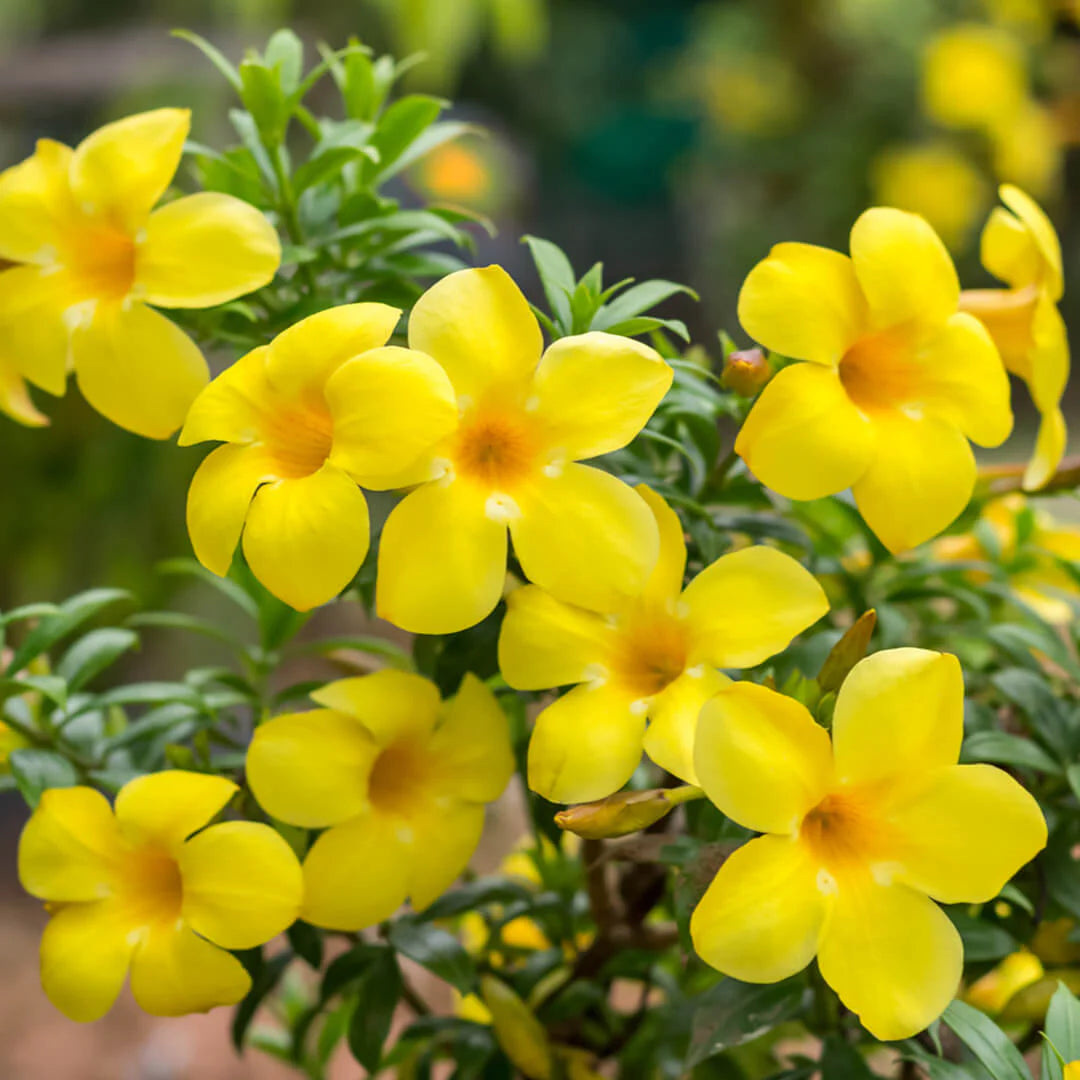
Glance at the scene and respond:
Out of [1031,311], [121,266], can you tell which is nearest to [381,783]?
[121,266]

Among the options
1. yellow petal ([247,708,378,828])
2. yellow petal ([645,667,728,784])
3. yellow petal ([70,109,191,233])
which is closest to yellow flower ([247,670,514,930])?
yellow petal ([247,708,378,828])

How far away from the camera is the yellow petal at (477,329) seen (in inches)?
15.8

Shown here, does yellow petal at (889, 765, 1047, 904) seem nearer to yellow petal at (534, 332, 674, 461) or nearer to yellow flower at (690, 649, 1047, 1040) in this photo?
yellow flower at (690, 649, 1047, 1040)

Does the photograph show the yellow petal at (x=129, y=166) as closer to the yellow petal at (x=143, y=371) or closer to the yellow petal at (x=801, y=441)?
the yellow petal at (x=143, y=371)

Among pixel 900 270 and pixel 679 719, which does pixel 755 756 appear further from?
pixel 900 270

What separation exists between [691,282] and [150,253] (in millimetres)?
3184

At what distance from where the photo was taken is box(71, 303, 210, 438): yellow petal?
459 mm

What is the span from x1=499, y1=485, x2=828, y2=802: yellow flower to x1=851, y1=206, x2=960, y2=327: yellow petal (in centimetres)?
11

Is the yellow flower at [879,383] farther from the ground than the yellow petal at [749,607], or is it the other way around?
the yellow flower at [879,383]

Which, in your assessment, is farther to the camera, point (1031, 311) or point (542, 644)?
point (1031, 311)

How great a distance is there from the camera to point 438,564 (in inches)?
15.5

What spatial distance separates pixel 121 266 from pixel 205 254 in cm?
7

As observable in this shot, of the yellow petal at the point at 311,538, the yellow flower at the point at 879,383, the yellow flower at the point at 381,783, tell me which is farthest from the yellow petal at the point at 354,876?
the yellow flower at the point at 879,383

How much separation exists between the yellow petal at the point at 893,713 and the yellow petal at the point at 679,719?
0.05m
